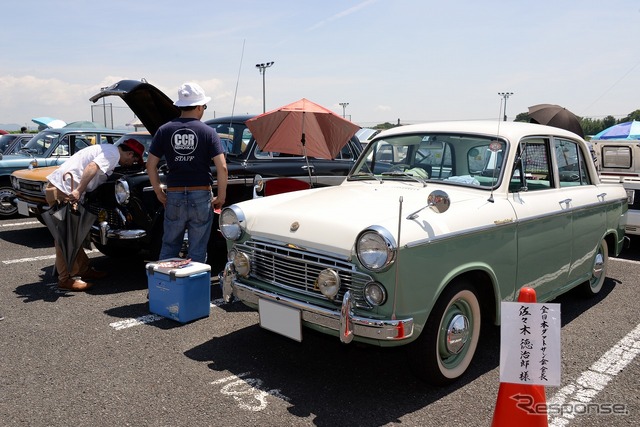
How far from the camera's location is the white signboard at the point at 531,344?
2426mm

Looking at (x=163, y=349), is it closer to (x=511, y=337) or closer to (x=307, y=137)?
(x=511, y=337)

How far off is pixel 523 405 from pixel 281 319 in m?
1.49


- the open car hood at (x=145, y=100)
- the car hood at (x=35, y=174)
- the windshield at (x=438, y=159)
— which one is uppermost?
the open car hood at (x=145, y=100)

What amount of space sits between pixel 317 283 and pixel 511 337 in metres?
1.19

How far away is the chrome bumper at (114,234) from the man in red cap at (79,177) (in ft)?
0.89

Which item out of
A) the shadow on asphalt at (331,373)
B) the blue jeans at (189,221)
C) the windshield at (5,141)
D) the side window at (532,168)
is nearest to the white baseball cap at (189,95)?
the blue jeans at (189,221)

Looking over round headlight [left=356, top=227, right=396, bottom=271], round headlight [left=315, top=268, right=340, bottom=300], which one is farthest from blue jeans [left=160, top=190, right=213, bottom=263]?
round headlight [left=356, top=227, right=396, bottom=271]

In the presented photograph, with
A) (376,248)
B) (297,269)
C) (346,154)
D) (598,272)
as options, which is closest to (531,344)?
(376,248)

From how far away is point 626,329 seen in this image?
4.47m

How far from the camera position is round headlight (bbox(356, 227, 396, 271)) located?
9.50 ft

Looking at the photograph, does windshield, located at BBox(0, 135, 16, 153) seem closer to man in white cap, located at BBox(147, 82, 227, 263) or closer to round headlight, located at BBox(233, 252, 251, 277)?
man in white cap, located at BBox(147, 82, 227, 263)

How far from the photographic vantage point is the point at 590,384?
345cm

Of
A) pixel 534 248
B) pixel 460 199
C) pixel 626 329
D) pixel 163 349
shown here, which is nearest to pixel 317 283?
pixel 460 199

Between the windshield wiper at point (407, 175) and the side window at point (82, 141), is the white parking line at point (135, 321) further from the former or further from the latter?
the side window at point (82, 141)
